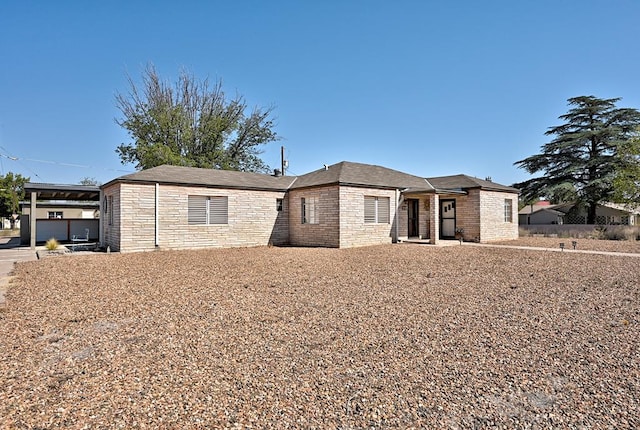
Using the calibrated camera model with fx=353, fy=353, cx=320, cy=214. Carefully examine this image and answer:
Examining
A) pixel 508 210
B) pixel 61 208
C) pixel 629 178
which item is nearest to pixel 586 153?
pixel 629 178

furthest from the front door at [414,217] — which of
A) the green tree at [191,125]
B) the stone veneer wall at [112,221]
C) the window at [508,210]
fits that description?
the green tree at [191,125]

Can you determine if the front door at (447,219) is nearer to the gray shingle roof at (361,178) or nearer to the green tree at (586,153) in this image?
the gray shingle roof at (361,178)

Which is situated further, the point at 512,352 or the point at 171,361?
the point at 512,352

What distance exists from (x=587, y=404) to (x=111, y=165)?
116ft

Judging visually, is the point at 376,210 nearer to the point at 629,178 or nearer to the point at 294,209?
the point at 294,209

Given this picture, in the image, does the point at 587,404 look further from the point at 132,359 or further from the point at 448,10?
the point at 448,10

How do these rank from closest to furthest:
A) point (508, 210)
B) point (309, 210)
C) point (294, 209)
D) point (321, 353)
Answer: point (321, 353) < point (309, 210) < point (294, 209) < point (508, 210)

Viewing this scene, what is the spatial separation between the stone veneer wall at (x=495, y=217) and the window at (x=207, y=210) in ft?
41.8

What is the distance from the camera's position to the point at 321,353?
3873 millimetres

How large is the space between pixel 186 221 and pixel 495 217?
15.6 meters

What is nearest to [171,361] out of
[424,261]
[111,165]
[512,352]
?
[512,352]

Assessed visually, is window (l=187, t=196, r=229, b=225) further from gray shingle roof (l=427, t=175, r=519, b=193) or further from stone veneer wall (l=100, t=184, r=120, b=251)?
gray shingle roof (l=427, t=175, r=519, b=193)

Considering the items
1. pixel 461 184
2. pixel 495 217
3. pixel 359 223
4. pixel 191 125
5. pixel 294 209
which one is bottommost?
pixel 359 223

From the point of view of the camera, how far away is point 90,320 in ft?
17.0
